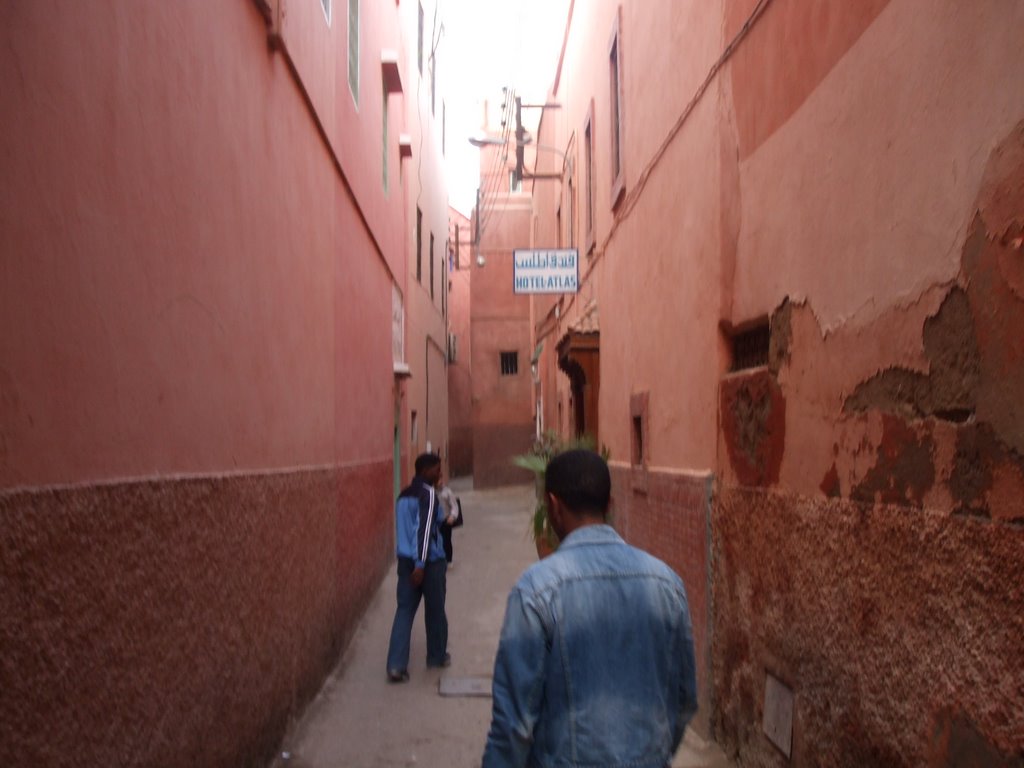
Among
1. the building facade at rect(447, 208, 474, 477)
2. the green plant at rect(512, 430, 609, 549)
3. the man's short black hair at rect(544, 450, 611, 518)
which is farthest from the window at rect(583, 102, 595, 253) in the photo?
the building facade at rect(447, 208, 474, 477)

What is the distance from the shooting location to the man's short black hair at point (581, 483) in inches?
104

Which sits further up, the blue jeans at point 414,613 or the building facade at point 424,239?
the building facade at point 424,239

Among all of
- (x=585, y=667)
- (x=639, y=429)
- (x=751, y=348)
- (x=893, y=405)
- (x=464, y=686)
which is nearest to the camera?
(x=585, y=667)

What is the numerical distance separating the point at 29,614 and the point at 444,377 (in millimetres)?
24112

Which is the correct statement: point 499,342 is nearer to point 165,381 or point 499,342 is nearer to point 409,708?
point 409,708

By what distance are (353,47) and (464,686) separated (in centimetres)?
613

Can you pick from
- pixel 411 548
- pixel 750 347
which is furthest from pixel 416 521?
pixel 750 347

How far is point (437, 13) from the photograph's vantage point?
19.9m

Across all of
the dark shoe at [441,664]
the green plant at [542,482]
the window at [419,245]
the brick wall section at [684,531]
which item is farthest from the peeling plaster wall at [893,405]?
the window at [419,245]

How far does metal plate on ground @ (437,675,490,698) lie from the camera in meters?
7.12

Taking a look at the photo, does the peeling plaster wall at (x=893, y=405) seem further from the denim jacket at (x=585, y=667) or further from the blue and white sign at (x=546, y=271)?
the blue and white sign at (x=546, y=271)

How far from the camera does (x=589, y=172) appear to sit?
12492 mm

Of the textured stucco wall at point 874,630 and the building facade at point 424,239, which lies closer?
the textured stucco wall at point 874,630

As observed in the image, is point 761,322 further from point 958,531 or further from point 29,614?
point 29,614
